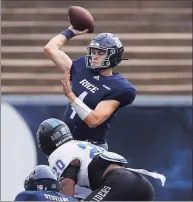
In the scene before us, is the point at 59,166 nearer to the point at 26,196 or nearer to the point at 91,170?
the point at 91,170

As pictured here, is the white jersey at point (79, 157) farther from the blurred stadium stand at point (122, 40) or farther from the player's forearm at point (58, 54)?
the blurred stadium stand at point (122, 40)

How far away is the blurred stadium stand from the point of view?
9.02 metres

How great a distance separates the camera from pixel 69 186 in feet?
14.6

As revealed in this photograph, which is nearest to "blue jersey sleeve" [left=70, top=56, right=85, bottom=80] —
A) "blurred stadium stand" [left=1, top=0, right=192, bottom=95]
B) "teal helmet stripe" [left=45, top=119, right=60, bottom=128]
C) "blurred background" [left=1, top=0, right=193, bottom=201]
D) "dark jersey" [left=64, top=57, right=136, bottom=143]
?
"dark jersey" [left=64, top=57, right=136, bottom=143]

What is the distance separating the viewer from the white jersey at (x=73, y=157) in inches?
177

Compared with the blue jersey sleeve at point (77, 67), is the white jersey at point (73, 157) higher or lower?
lower

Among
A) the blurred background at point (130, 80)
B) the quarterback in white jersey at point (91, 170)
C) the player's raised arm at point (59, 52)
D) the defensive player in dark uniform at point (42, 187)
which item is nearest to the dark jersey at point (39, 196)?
the defensive player in dark uniform at point (42, 187)

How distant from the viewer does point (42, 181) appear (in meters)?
4.11

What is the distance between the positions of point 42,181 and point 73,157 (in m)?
0.42

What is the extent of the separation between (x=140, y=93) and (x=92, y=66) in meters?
3.83

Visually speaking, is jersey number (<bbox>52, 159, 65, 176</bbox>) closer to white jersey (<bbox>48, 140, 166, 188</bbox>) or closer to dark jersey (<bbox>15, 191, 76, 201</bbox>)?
white jersey (<bbox>48, 140, 166, 188</bbox>)

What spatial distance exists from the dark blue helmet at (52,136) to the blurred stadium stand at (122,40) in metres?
4.07

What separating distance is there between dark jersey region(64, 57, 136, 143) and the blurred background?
6.97 ft

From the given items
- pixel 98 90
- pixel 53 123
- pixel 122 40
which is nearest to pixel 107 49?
pixel 98 90
